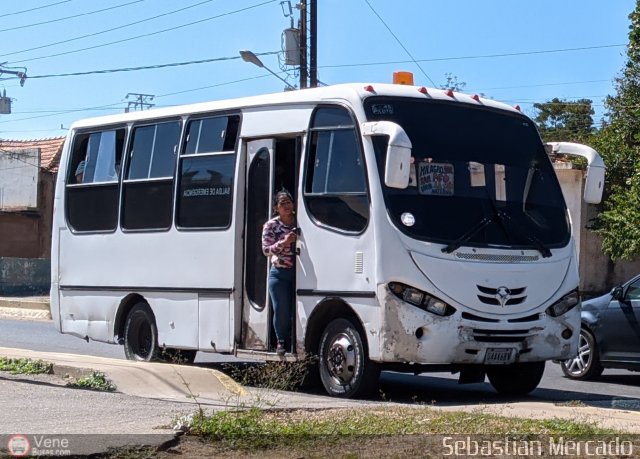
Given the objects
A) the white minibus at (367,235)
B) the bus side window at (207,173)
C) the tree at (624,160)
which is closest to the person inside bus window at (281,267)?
the white minibus at (367,235)

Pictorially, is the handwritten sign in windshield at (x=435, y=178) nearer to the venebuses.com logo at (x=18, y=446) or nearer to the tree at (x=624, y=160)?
the venebuses.com logo at (x=18, y=446)

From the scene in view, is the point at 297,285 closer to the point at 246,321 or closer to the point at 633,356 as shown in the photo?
the point at 246,321

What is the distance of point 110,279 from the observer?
1426 centimetres

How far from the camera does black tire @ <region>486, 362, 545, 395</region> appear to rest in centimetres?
1162

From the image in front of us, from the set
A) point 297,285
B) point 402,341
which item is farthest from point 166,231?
point 402,341

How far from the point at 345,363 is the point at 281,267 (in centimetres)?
135

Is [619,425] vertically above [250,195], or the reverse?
[250,195]

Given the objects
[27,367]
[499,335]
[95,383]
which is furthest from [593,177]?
[27,367]

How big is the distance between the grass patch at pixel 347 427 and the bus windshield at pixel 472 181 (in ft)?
8.35

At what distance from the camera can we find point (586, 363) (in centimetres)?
1417

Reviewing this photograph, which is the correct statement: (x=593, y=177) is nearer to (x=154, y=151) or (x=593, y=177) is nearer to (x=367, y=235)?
(x=367, y=235)

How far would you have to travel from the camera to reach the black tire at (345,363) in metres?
10.7

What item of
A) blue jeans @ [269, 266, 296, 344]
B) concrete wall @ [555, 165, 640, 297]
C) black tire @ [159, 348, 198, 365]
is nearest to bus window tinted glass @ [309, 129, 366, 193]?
blue jeans @ [269, 266, 296, 344]

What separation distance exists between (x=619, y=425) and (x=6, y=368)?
6.25 meters
